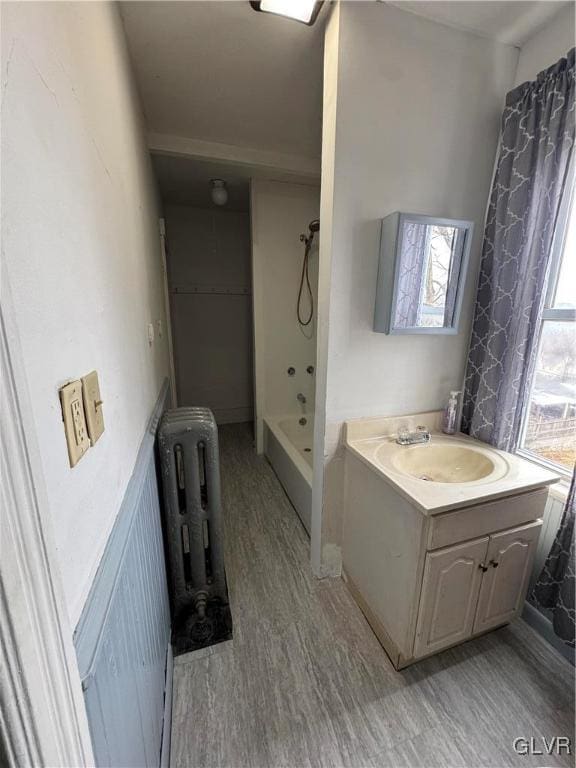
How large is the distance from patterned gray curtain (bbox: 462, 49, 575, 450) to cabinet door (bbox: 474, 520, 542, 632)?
0.41 m

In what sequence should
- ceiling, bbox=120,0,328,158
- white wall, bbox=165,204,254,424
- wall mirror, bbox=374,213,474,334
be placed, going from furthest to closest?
1. white wall, bbox=165,204,254,424
2. wall mirror, bbox=374,213,474,334
3. ceiling, bbox=120,0,328,158

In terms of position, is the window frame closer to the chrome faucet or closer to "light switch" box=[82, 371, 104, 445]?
the chrome faucet

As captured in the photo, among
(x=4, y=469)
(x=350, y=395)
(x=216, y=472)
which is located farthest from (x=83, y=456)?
(x=350, y=395)

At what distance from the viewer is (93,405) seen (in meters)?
0.59

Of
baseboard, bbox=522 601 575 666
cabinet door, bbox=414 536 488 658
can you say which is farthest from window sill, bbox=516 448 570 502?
baseboard, bbox=522 601 575 666

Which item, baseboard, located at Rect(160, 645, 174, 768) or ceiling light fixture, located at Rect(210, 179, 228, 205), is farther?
ceiling light fixture, located at Rect(210, 179, 228, 205)

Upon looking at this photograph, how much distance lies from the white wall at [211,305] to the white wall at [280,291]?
0.84 m

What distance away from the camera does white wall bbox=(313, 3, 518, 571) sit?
4.05ft

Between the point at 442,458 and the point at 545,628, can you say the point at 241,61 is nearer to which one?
the point at 442,458

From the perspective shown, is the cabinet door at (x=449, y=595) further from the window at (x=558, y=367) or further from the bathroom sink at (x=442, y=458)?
the window at (x=558, y=367)

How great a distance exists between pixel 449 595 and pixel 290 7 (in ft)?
7.47

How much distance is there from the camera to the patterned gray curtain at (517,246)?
1.21m

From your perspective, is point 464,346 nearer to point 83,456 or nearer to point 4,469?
point 83,456

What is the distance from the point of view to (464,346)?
1638mm
